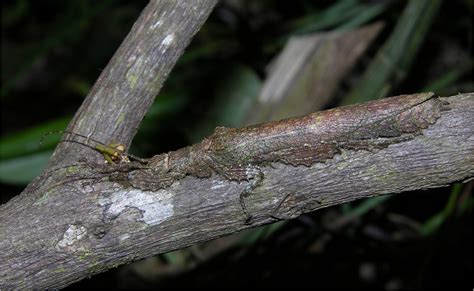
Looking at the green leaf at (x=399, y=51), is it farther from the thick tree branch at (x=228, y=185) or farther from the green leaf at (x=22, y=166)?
the thick tree branch at (x=228, y=185)

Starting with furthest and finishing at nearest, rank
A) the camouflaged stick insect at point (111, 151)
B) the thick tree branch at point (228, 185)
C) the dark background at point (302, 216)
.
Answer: the dark background at point (302, 216) < the camouflaged stick insect at point (111, 151) < the thick tree branch at point (228, 185)

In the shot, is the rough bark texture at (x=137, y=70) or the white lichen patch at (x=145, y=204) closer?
the white lichen patch at (x=145, y=204)

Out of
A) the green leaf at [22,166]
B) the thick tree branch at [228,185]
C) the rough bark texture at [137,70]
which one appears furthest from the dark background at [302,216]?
the thick tree branch at [228,185]

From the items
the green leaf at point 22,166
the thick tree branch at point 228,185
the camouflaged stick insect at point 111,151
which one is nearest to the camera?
the thick tree branch at point 228,185

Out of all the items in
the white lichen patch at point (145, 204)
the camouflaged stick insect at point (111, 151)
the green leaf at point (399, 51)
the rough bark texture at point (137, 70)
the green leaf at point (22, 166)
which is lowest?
the white lichen patch at point (145, 204)

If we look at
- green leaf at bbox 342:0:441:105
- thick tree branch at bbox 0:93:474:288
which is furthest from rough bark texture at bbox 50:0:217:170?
green leaf at bbox 342:0:441:105

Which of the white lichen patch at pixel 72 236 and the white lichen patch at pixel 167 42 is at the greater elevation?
the white lichen patch at pixel 167 42

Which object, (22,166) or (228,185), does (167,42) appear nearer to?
(228,185)
